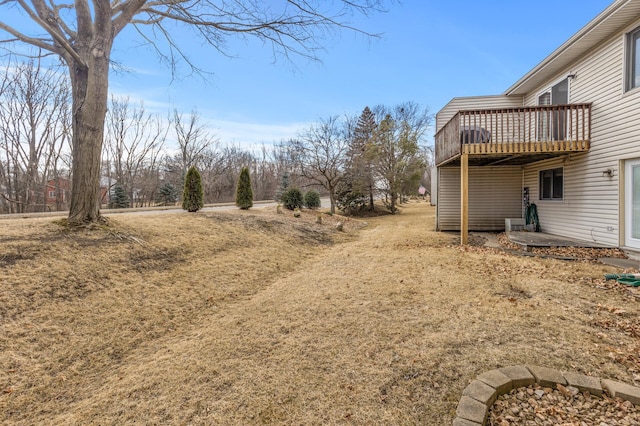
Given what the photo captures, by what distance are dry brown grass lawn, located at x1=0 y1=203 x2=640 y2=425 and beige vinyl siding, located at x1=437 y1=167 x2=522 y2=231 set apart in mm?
5176

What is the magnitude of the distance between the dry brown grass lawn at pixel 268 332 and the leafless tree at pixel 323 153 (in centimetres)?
1453

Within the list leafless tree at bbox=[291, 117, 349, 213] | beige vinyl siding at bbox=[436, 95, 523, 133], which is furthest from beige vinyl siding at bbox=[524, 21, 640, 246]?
leafless tree at bbox=[291, 117, 349, 213]

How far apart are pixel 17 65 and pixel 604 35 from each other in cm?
2660

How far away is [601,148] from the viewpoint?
A: 694 cm

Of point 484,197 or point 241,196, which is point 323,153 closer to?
point 241,196

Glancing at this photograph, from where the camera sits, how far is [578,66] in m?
7.75

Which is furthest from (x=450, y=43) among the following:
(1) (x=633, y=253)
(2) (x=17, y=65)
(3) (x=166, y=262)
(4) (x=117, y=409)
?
(2) (x=17, y=65)

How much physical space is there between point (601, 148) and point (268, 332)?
327 inches

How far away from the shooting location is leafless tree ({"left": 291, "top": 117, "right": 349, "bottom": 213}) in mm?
20188

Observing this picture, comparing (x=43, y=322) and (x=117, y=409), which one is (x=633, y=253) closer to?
(x=117, y=409)

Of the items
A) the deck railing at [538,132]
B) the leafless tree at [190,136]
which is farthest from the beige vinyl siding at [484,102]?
the leafless tree at [190,136]

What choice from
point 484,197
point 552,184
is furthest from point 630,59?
point 484,197

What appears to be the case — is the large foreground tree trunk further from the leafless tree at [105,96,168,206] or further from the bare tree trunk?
the leafless tree at [105,96,168,206]

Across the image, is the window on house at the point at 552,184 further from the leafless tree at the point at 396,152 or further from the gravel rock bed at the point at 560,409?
the leafless tree at the point at 396,152
